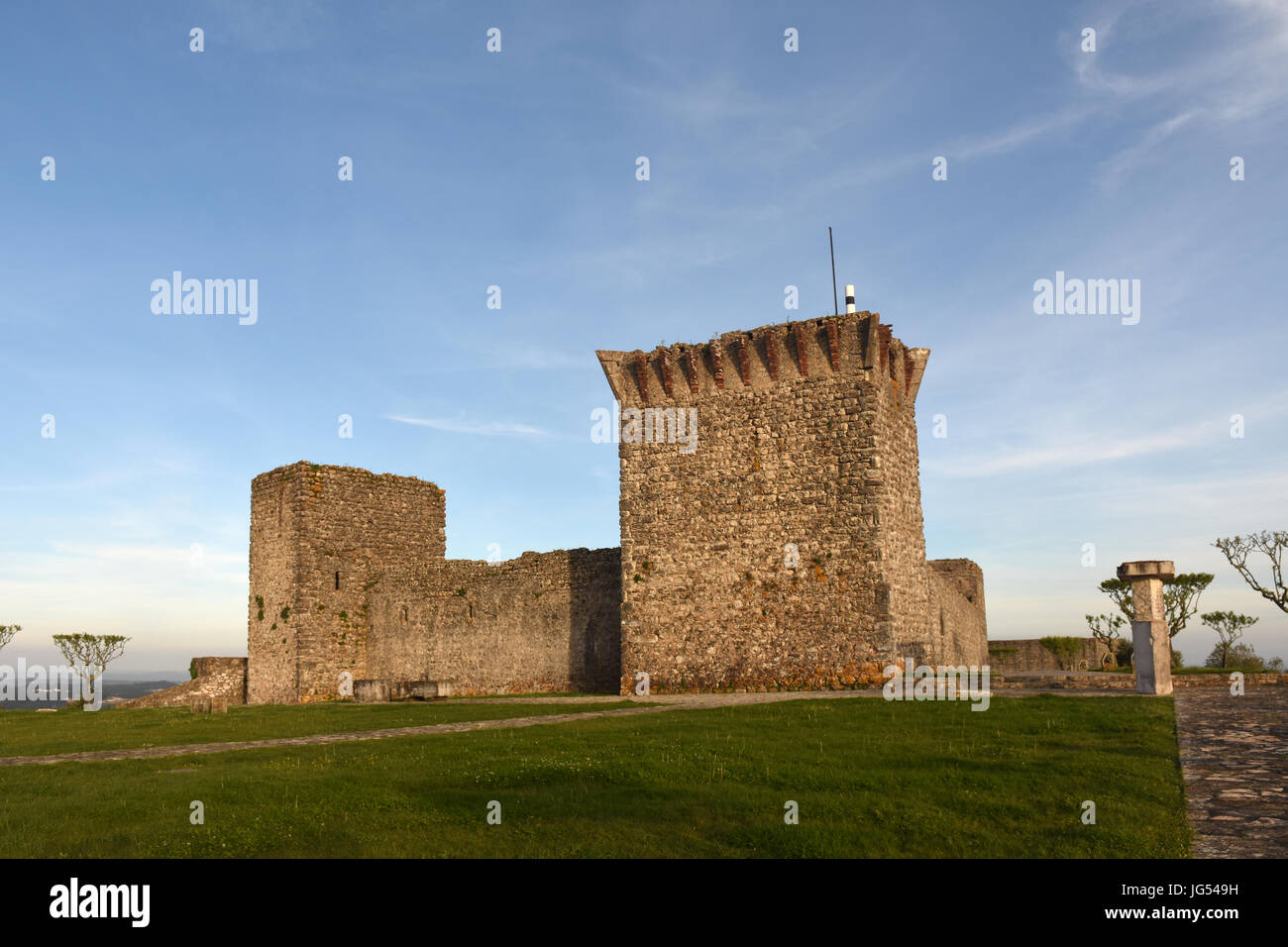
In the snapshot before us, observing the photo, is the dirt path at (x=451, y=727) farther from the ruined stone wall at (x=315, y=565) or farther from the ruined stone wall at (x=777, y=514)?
the ruined stone wall at (x=315, y=565)

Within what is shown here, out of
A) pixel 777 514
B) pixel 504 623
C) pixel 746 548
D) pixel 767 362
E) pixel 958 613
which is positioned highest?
pixel 767 362

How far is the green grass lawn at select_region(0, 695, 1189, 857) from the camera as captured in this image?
18.5 feet

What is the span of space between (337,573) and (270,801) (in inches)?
851

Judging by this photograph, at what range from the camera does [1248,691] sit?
54.5 feet

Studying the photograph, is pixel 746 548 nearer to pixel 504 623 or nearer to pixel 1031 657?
pixel 504 623

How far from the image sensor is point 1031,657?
36.2 m

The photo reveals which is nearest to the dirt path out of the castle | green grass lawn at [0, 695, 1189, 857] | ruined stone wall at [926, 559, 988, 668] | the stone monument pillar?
green grass lawn at [0, 695, 1189, 857]

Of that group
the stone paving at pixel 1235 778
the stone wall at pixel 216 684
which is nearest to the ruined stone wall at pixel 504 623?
the stone wall at pixel 216 684

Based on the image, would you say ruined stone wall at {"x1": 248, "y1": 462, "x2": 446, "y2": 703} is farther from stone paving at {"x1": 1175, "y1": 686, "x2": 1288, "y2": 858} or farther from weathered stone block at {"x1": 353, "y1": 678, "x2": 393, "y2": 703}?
stone paving at {"x1": 1175, "y1": 686, "x2": 1288, "y2": 858}

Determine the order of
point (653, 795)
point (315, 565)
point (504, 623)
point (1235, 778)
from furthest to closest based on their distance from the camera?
point (315, 565) < point (504, 623) < point (1235, 778) < point (653, 795)

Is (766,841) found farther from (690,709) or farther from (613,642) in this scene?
(613,642)

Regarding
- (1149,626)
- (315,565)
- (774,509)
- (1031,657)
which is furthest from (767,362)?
(1031,657)

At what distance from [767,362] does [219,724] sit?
12.5 metres
